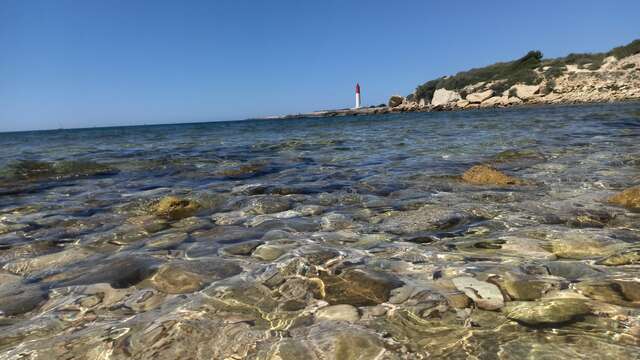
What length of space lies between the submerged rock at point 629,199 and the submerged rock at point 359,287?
338cm

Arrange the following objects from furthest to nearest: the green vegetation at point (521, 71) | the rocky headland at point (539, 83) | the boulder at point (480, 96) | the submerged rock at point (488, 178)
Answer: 1. the boulder at point (480, 96)
2. the green vegetation at point (521, 71)
3. the rocky headland at point (539, 83)
4. the submerged rock at point (488, 178)

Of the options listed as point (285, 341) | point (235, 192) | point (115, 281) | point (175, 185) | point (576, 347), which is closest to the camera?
point (576, 347)

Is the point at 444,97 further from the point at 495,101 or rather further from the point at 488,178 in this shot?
the point at 488,178

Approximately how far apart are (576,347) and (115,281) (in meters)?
3.08

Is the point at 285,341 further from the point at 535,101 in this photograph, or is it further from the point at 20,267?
the point at 535,101

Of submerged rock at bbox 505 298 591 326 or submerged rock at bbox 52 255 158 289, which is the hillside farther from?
submerged rock at bbox 52 255 158 289

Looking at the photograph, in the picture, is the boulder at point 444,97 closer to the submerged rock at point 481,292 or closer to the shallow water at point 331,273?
the shallow water at point 331,273

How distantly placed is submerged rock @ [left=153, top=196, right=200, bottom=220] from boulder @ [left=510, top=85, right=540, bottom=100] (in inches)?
2250

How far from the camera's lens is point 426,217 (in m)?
4.61

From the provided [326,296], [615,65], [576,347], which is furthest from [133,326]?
[615,65]

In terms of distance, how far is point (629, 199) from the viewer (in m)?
4.64

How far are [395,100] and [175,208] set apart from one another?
8494cm

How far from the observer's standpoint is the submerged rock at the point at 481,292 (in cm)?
251

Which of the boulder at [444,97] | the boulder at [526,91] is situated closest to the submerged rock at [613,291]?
the boulder at [526,91]
